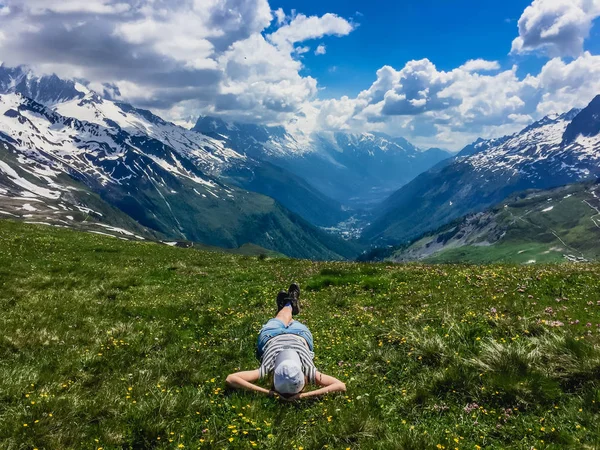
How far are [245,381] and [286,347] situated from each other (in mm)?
1298

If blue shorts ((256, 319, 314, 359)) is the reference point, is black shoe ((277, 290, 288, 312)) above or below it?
above

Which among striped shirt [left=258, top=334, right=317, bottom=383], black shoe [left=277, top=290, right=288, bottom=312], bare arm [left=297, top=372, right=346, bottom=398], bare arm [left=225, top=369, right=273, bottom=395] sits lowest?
bare arm [left=225, top=369, right=273, bottom=395]

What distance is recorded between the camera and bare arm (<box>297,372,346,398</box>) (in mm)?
8203

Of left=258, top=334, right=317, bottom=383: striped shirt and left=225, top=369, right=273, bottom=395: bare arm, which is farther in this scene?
left=258, top=334, right=317, bottom=383: striped shirt

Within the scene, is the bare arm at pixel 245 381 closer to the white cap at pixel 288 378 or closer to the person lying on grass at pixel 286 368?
the person lying on grass at pixel 286 368

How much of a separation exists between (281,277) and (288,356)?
48.7 feet

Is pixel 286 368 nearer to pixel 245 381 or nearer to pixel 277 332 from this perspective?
pixel 245 381

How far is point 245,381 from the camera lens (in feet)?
28.0

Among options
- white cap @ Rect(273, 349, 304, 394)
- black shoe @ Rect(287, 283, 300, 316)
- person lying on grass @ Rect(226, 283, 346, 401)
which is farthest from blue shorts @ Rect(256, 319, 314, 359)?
black shoe @ Rect(287, 283, 300, 316)

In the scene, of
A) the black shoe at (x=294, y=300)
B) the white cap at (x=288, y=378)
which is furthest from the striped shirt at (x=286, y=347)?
the black shoe at (x=294, y=300)

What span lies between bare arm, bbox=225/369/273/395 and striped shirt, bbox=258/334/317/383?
20 centimetres

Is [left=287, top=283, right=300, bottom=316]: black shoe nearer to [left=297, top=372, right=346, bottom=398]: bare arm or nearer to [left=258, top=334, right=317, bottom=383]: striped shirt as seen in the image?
[left=258, top=334, right=317, bottom=383]: striped shirt

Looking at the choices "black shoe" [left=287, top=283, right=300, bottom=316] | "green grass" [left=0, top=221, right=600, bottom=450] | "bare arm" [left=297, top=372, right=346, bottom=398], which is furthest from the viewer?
"black shoe" [left=287, top=283, right=300, bottom=316]

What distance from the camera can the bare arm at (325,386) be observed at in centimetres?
820
